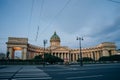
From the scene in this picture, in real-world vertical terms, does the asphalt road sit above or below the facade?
below

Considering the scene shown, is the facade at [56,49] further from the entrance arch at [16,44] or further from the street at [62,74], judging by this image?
the street at [62,74]

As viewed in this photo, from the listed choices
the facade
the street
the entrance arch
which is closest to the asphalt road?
the street

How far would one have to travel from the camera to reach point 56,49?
120812 millimetres

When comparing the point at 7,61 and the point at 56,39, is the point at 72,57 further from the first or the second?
the point at 7,61

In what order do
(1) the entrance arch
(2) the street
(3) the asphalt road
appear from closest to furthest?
(3) the asphalt road → (2) the street → (1) the entrance arch

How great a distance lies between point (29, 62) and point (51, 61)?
10622 mm

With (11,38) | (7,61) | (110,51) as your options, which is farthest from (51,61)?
(110,51)

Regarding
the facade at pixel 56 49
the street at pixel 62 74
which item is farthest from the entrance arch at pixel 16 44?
the street at pixel 62 74

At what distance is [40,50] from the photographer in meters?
117

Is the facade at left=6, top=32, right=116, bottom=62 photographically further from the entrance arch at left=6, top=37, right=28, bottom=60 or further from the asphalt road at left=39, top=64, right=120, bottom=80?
the asphalt road at left=39, top=64, right=120, bottom=80

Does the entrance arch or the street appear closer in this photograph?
the street

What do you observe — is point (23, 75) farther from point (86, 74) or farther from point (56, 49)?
point (56, 49)

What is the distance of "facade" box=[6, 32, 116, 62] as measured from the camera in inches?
3899

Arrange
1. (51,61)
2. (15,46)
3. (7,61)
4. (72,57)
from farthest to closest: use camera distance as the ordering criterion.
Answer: (72,57) → (15,46) → (51,61) → (7,61)
